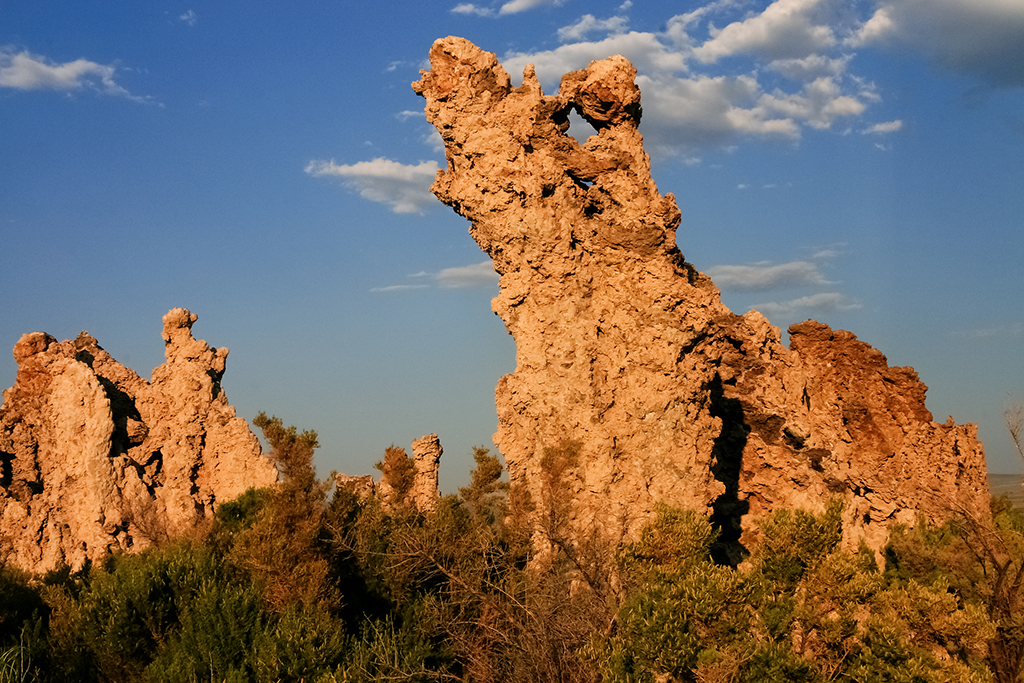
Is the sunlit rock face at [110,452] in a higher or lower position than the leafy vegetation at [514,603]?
higher

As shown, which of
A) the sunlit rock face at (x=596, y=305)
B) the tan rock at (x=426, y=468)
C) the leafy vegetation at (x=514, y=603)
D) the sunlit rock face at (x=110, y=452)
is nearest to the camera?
the leafy vegetation at (x=514, y=603)

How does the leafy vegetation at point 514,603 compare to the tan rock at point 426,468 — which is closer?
the leafy vegetation at point 514,603

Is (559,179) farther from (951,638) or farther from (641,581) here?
(951,638)

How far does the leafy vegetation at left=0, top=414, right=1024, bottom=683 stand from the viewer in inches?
613

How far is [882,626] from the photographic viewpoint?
15.7 metres

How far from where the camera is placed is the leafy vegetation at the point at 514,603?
1557 centimetres

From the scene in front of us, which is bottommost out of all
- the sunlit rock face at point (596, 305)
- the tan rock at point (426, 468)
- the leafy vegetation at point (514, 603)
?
the leafy vegetation at point (514, 603)

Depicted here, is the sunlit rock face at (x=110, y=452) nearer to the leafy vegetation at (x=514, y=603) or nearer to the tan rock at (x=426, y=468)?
the leafy vegetation at (x=514, y=603)

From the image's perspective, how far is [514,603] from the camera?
19516mm

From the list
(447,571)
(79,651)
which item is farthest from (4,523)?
(447,571)

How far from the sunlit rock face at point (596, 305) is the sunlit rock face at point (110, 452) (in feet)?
31.8

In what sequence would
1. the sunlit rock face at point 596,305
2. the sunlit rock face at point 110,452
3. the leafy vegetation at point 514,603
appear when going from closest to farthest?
the leafy vegetation at point 514,603, the sunlit rock face at point 596,305, the sunlit rock face at point 110,452

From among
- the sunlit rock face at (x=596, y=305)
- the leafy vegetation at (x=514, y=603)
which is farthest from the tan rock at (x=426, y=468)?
the sunlit rock face at (x=596, y=305)

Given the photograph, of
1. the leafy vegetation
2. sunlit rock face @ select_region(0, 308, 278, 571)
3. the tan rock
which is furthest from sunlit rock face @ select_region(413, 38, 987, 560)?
sunlit rock face @ select_region(0, 308, 278, 571)
